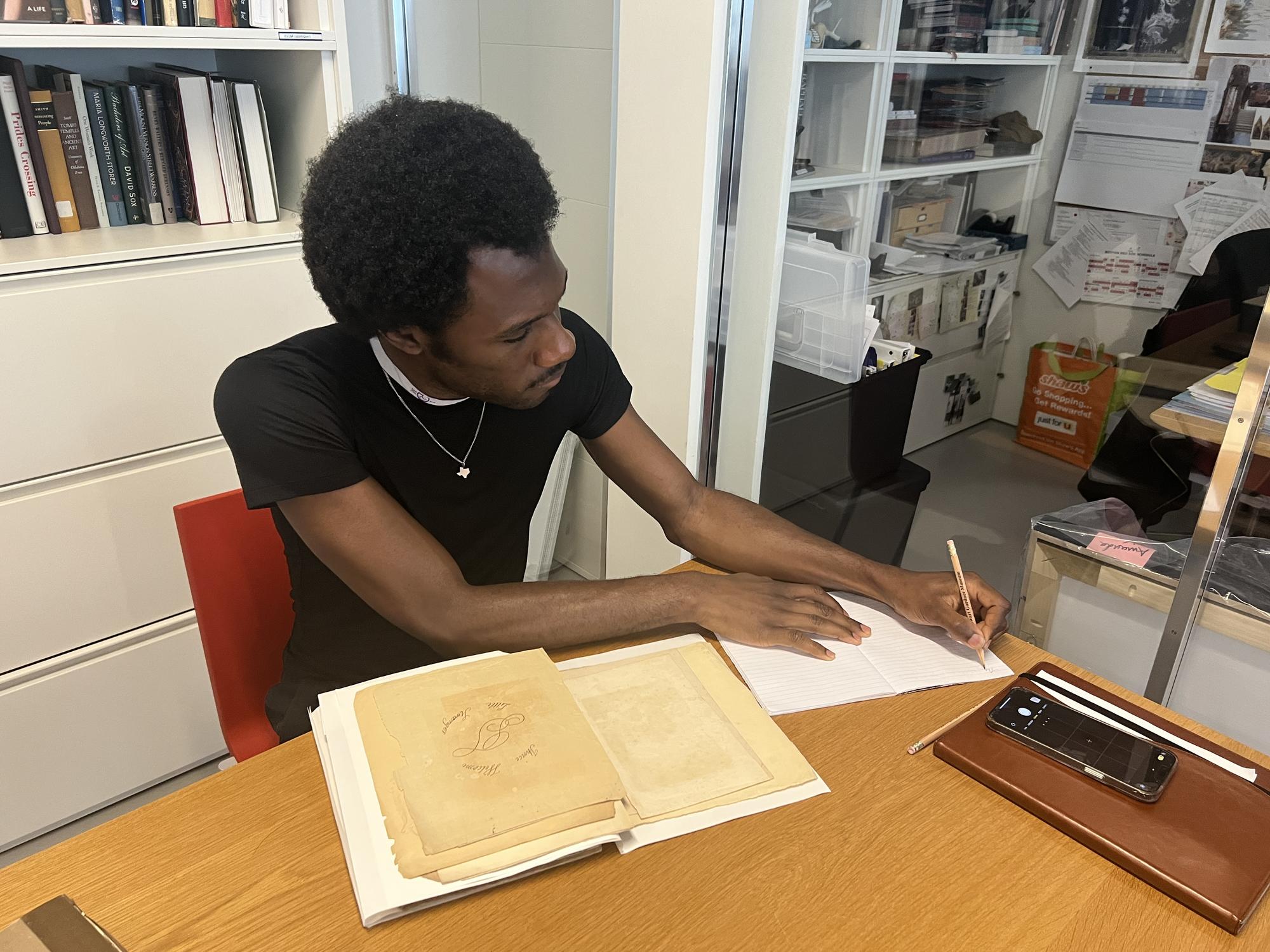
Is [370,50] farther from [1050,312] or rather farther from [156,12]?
[1050,312]

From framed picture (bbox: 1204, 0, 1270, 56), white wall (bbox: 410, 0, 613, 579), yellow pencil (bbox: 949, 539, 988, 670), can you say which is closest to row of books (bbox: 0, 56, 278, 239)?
white wall (bbox: 410, 0, 613, 579)

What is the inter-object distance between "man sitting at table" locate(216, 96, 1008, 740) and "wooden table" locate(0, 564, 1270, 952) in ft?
0.97

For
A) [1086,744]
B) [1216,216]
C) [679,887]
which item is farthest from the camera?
[1216,216]

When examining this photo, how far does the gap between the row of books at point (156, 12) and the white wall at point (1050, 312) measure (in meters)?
1.57

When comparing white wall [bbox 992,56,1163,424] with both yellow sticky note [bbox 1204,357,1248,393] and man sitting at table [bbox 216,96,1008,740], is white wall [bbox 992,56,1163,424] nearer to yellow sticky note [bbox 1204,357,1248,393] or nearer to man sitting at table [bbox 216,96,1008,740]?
yellow sticky note [bbox 1204,357,1248,393]

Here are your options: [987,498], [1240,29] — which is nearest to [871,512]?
[987,498]

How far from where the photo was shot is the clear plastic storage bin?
6.02 feet

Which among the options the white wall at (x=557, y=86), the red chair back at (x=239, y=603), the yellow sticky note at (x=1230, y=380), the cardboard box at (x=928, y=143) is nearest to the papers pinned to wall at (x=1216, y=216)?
the yellow sticky note at (x=1230, y=380)

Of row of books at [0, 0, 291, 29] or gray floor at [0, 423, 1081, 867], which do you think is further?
row of books at [0, 0, 291, 29]

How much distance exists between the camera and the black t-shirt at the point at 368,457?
120 centimetres

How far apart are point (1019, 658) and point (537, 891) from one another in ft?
2.31

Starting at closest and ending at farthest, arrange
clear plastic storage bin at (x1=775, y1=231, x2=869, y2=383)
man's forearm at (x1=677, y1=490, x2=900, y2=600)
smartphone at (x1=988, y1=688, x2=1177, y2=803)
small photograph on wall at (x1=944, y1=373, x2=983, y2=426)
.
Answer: smartphone at (x1=988, y1=688, x2=1177, y2=803), man's forearm at (x1=677, y1=490, x2=900, y2=600), small photograph on wall at (x1=944, y1=373, x2=983, y2=426), clear plastic storage bin at (x1=775, y1=231, x2=869, y2=383)

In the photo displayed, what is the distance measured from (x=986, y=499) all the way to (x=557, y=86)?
4.55 feet

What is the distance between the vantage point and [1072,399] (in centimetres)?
151
